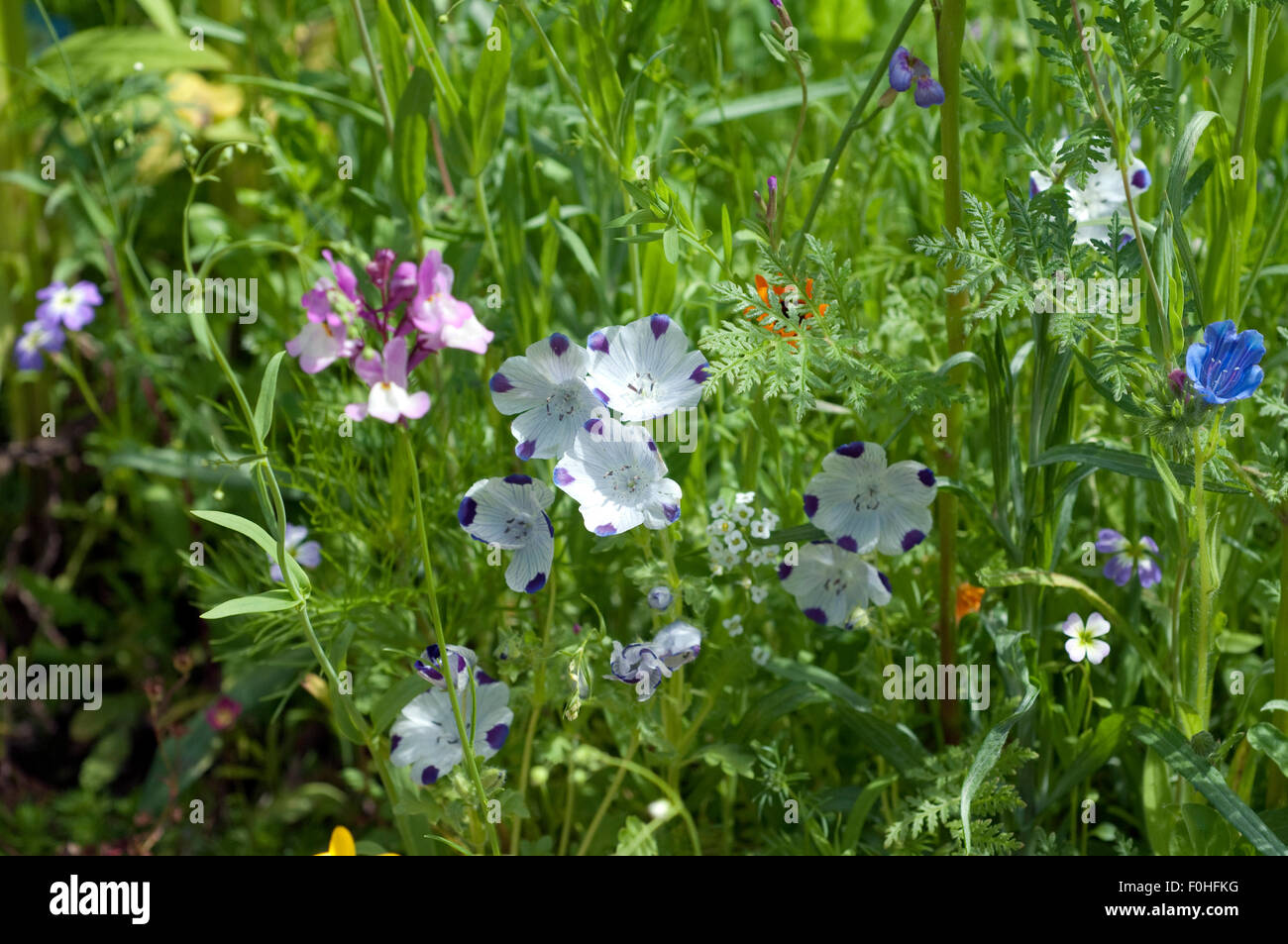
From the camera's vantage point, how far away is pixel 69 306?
1665 mm

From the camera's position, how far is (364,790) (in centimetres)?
155

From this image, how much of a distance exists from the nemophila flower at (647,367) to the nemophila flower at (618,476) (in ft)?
0.08

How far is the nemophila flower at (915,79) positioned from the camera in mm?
1067

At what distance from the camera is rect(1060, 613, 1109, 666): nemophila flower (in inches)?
44.4

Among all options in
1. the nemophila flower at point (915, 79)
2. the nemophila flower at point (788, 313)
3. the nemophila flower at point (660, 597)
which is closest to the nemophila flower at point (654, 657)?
the nemophila flower at point (660, 597)

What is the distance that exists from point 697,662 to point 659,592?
0.23m

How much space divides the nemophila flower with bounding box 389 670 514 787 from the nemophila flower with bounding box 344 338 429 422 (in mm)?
332

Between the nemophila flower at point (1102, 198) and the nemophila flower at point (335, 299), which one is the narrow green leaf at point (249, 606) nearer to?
the nemophila flower at point (335, 299)

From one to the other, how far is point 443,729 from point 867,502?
0.47m

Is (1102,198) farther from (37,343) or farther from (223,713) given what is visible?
(37,343)

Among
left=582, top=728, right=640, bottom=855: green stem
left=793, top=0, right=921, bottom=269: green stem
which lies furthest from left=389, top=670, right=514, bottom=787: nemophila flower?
left=793, top=0, right=921, bottom=269: green stem

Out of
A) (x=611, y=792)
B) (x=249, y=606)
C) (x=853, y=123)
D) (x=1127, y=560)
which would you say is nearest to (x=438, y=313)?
(x=249, y=606)

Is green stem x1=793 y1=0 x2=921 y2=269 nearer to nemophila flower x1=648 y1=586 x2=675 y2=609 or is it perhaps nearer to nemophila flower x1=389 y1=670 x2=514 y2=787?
nemophila flower x1=648 y1=586 x2=675 y2=609
